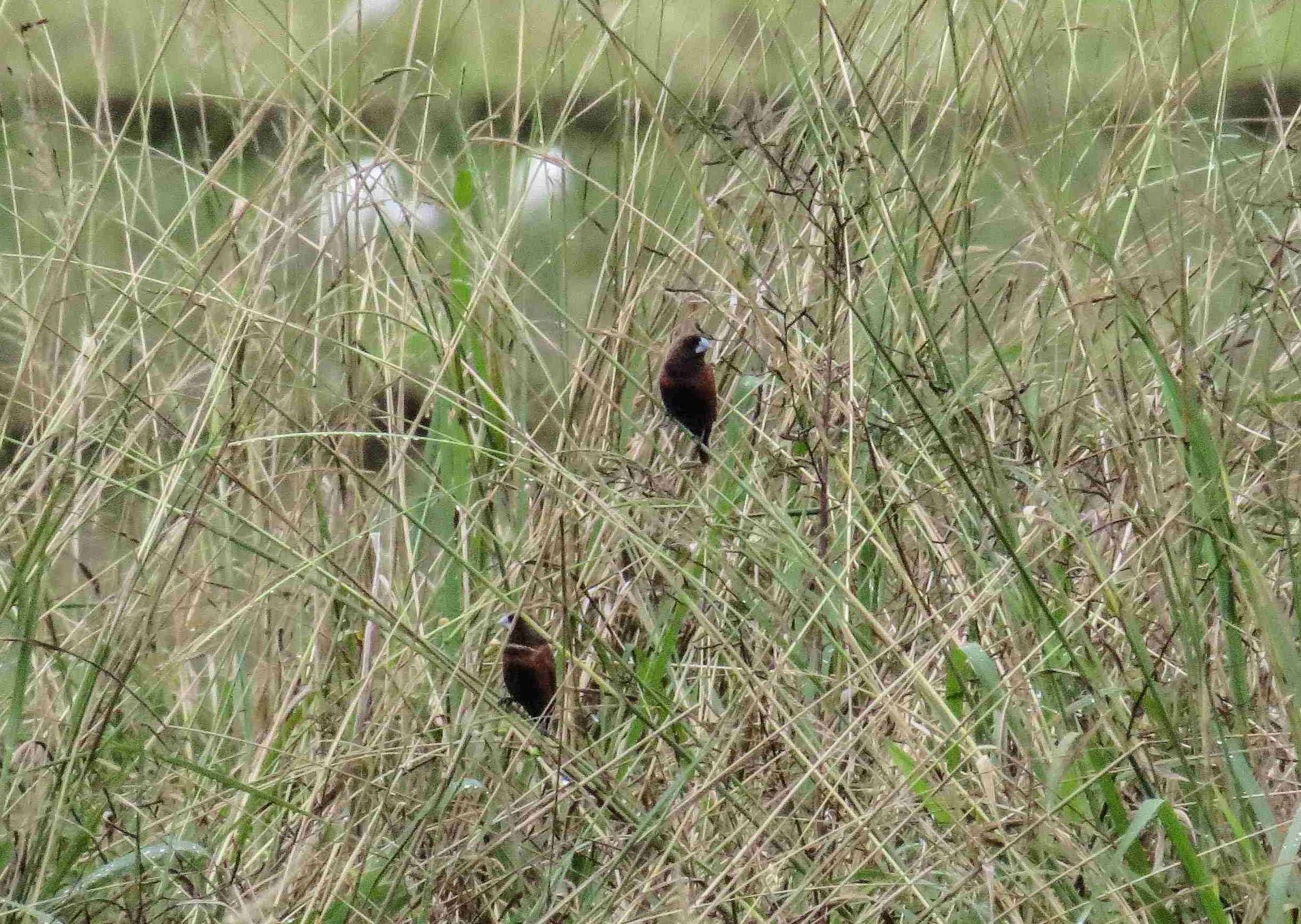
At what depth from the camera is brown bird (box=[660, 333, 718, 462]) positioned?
57.4 inches

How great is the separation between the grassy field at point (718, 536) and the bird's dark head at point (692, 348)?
49 mm

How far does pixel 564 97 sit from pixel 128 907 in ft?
3.19

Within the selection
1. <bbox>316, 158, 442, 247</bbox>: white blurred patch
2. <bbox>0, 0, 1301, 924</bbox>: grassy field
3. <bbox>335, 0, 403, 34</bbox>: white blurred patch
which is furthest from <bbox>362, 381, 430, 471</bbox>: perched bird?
<bbox>335, 0, 403, 34</bbox>: white blurred patch

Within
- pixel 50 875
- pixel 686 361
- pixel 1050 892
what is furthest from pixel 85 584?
pixel 1050 892

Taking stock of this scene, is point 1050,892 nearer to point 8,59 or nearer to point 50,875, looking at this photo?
point 50,875

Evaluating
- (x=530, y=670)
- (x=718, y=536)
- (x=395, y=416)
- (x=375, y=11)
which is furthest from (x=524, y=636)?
(x=375, y=11)

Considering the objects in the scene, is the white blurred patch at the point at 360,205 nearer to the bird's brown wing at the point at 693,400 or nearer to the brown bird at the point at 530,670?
the bird's brown wing at the point at 693,400

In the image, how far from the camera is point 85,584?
1.51m

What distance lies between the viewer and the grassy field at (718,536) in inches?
45.6

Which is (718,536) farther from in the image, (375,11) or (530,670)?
(375,11)

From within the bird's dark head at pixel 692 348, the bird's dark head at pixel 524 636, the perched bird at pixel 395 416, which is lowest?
the bird's dark head at pixel 524 636

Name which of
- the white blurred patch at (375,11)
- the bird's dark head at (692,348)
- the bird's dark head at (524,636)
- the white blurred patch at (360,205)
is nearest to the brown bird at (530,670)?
the bird's dark head at (524,636)

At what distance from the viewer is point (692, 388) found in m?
1.47

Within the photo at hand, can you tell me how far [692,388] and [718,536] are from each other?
A: 0.16 m
